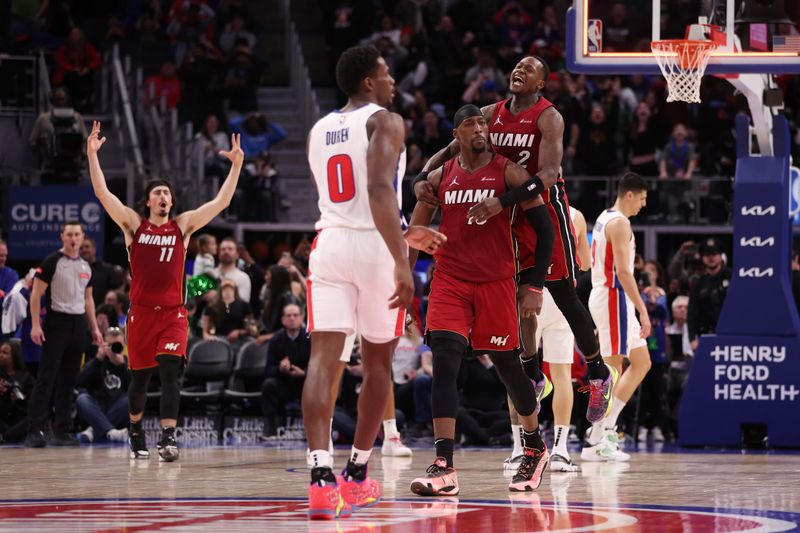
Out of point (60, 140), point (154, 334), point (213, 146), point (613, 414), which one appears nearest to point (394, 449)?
point (613, 414)

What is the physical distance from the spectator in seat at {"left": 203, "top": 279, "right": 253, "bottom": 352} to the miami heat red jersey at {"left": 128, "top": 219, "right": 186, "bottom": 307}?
398 centimetres

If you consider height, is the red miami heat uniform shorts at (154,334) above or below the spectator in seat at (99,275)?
below

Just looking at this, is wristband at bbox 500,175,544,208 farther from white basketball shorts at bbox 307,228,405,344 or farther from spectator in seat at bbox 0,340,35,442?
spectator in seat at bbox 0,340,35,442

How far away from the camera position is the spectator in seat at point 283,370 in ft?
47.5

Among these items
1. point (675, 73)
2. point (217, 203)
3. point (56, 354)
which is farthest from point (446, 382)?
point (56, 354)

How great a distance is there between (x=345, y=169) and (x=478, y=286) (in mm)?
1660

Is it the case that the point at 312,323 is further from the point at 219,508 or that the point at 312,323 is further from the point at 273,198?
the point at 273,198

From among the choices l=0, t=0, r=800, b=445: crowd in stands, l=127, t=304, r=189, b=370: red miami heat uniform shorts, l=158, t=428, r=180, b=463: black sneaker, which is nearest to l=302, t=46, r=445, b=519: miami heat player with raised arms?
l=158, t=428, r=180, b=463: black sneaker

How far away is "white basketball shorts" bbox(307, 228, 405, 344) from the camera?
6.84m

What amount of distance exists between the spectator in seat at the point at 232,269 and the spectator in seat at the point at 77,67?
184 inches

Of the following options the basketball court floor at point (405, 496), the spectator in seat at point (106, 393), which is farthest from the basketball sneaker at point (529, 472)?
the spectator in seat at point (106, 393)

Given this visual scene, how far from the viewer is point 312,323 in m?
6.91

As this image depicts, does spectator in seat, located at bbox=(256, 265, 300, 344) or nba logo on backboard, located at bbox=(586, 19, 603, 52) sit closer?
nba logo on backboard, located at bbox=(586, 19, 603, 52)

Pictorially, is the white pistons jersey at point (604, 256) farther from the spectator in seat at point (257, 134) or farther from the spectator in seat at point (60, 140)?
the spectator in seat at point (257, 134)
